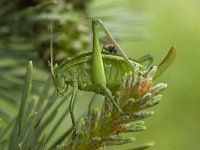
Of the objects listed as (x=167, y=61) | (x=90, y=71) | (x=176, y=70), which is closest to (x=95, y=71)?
(x=90, y=71)

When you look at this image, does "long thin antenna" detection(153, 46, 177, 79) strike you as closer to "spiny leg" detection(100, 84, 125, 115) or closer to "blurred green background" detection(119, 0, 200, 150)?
"spiny leg" detection(100, 84, 125, 115)

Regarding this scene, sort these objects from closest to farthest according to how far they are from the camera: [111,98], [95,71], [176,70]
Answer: [111,98] < [95,71] < [176,70]

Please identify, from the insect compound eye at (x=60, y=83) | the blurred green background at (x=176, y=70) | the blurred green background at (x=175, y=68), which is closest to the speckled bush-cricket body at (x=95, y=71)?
the insect compound eye at (x=60, y=83)

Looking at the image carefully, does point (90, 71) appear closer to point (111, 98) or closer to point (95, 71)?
point (95, 71)

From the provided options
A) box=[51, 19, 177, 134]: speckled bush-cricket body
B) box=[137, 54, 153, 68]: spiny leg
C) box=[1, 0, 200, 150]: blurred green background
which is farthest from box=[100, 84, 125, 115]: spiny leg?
box=[1, 0, 200, 150]: blurred green background

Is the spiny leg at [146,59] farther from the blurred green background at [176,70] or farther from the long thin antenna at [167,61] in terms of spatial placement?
the blurred green background at [176,70]

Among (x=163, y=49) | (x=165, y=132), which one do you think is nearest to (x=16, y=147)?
(x=165, y=132)

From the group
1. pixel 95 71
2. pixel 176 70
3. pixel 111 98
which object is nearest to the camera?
pixel 111 98
